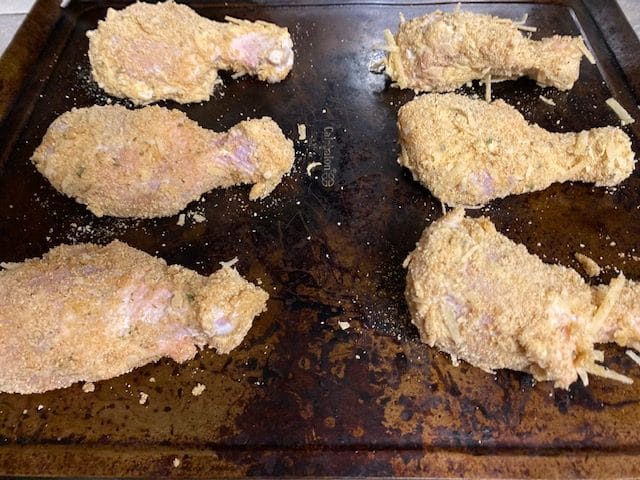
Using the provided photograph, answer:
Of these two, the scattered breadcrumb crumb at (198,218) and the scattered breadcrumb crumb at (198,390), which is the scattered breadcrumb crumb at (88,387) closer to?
the scattered breadcrumb crumb at (198,390)

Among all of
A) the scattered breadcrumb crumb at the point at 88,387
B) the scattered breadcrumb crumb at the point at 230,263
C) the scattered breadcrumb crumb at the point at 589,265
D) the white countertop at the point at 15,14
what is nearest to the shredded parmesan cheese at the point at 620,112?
the scattered breadcrumb crumb at the point at 589,265

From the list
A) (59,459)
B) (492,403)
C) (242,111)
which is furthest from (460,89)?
(59,459)

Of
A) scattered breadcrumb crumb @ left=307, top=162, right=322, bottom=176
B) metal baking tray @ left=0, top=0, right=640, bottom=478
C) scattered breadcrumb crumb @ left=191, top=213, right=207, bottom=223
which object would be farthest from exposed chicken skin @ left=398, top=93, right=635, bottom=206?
scattered breadcrumb crumb @ left=191, top=213, right=207, bottom=223

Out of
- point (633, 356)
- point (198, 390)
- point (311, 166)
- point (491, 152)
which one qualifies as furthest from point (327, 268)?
point (633, 356)

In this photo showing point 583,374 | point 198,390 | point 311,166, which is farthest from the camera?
point 311,166

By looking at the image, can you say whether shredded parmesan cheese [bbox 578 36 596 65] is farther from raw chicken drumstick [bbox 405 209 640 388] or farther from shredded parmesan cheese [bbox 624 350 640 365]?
shredded parmesan cheese [bbox 624 350 640 365]

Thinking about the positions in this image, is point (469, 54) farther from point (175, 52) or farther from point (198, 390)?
point (198, 390)
